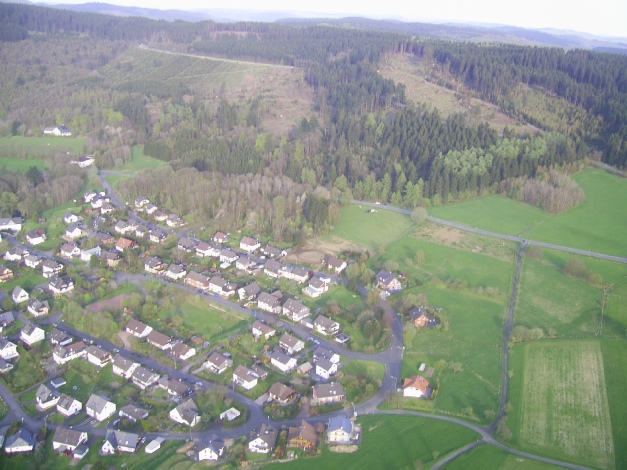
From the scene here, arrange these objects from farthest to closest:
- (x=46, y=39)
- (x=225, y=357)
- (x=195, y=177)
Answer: (x=46, y=39) → (x=195, y=177) → (x=225, y=357)

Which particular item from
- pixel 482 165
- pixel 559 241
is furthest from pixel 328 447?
pixel 482 165

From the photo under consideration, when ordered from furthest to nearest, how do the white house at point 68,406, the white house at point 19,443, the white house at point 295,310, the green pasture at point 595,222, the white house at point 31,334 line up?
the green pasture at point 595,222
the white house at point 295,310
the white house at point 31,334
the white house at point 68,406
the white house at point 19,443

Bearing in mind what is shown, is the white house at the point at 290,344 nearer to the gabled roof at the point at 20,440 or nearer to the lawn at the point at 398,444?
the lawn at the point at 398,444

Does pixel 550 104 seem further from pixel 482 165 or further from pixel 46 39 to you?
pixel 46 39

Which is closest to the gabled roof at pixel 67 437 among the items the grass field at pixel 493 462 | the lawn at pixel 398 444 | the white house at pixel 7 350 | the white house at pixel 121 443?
the white house at pixel 121 443

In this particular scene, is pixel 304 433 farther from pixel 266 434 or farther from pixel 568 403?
pixel 568 403
